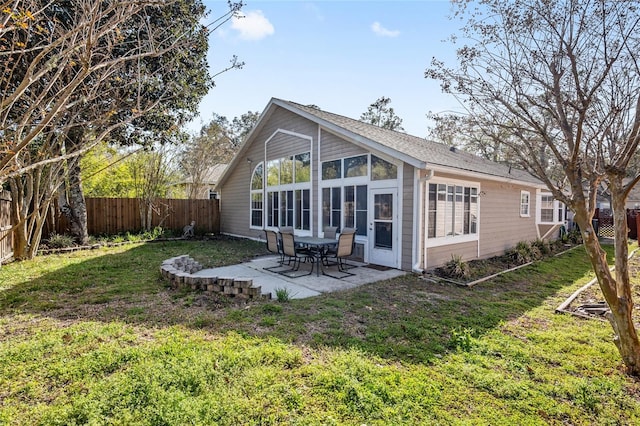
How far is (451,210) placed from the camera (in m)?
8.32

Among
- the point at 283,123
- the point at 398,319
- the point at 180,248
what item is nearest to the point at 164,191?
the point at 180,248

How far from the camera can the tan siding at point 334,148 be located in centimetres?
871

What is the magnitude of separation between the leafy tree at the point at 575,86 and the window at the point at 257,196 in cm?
915

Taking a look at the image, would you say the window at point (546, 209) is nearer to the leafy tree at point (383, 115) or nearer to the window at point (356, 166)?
the window at point (356, 166)

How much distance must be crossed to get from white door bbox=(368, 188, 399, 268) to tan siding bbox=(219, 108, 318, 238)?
7.54ft

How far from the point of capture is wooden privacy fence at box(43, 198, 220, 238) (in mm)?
12578

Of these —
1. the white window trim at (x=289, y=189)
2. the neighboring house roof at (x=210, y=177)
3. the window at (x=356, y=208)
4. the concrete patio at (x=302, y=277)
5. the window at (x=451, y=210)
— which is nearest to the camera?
the concrete patio at (x=302, y=277)

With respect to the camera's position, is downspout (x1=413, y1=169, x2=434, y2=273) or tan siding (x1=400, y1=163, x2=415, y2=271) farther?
tan siding (x1=400, y1=163, x2=415, y2=271)

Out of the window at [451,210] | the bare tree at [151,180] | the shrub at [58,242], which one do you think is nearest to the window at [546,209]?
the window at [451,210]

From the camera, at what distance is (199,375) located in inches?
114

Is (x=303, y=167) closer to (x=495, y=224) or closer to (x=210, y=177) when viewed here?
(x=495, y=224)

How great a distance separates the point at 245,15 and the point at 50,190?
7.70 m

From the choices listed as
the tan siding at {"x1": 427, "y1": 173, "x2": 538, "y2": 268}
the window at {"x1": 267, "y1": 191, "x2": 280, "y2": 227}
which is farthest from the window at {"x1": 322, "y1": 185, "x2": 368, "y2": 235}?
the window at {"x1": 267, "y1": 191, "x2": 280, "y2": 227}

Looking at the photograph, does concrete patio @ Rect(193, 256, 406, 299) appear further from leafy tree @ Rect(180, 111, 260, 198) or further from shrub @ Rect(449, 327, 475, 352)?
leafy tree @ Rect(180, 111, 260, 198)
